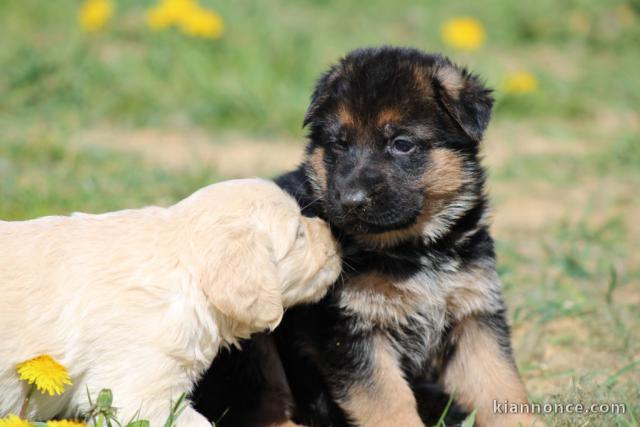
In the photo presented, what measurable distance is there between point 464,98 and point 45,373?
7.08 feet

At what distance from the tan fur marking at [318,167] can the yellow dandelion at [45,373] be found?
1551 millimetres

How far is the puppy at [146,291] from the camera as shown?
137 inches

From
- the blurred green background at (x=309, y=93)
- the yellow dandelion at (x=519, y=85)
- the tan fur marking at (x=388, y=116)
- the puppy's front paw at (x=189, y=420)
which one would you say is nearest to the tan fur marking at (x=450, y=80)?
the tan fur marking at (x=388, y=116)

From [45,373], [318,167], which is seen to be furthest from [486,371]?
[45,373]

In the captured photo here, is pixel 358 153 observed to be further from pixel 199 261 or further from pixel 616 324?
pixel 616 324

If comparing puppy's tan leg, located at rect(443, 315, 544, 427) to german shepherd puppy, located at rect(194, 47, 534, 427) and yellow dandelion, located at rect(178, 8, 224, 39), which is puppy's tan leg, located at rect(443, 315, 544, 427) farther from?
yellow dandelion, located at rect(178, 8, 224, 39)

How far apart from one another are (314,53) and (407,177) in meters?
6.08

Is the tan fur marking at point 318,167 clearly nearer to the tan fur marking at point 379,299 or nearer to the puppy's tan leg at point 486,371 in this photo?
the tan fur marking at point 379,299

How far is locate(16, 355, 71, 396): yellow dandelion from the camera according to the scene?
3.25 meters

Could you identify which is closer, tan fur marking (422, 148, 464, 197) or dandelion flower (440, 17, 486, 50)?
tan fur marking (422, 148, 464, 197)

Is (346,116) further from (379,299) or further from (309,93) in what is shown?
(309,93)

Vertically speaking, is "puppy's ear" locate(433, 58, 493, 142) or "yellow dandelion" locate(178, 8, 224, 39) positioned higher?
"yellow dandelion" locate(178, 8, 224, 39)

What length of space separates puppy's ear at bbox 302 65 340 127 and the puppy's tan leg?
120cm

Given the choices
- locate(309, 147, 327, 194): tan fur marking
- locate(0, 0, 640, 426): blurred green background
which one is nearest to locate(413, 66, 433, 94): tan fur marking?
locate(309, 147, 327, 194): tan fur marking
